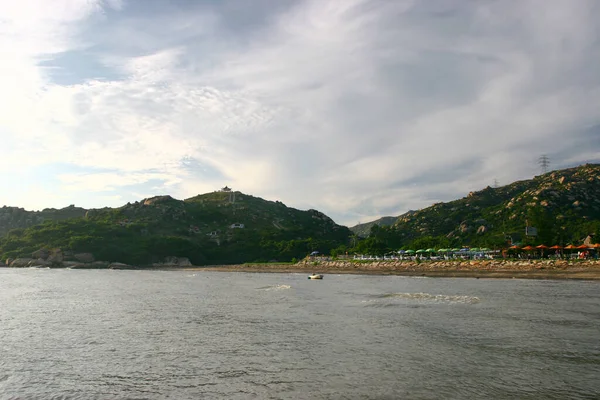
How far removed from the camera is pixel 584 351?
20469 millimetres

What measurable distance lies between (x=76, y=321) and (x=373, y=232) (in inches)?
5838

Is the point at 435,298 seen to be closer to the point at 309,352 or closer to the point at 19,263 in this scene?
the point at 309,352

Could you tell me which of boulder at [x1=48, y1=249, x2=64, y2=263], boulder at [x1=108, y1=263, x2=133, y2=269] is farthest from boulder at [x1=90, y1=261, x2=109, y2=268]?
boulder at [x1=48, y1=249, x2=64, y2=263]

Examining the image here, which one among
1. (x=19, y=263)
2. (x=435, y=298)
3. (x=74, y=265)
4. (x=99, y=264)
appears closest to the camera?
(x=435, y=298)

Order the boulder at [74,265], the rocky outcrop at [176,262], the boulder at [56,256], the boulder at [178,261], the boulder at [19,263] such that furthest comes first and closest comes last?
1. the boulder at [178,261]
2. the rocky outcrop at [176,262]
3. the boulder at [56,256]
4. the boulder at [74,265]
5. the boulder at [19,263]

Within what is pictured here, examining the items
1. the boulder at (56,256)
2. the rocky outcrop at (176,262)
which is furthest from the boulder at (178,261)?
the boulder at (56,256)

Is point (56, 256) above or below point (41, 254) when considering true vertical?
below

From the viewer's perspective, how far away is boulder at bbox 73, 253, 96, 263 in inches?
6826

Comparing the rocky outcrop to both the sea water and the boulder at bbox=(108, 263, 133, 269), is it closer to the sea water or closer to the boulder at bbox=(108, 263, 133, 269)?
the boulder at bbox=(108, 263, 133, 269)

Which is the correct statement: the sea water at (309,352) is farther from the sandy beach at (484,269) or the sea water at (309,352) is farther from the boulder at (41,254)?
the boulder at (41,254)

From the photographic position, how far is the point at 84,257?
6865 inches

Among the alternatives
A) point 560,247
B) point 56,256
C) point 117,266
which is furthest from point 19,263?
point 560,247

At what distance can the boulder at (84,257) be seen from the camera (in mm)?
173375

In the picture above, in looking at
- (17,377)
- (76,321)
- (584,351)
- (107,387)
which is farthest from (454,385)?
(76,321)
